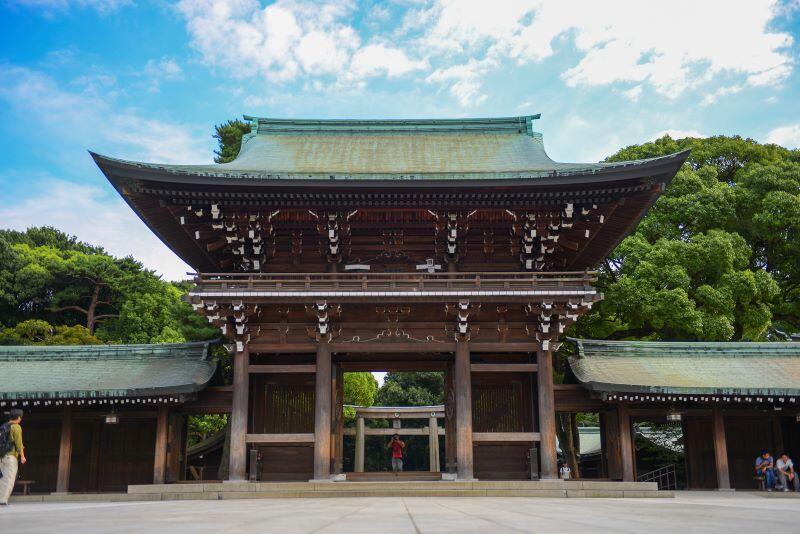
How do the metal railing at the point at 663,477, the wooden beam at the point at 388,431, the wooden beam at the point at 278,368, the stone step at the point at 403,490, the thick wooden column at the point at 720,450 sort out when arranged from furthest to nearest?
the wooden beam at the point at 388,431, the metal railing at the point at 663,477, the thick wooden column at the point at 720,450, the wooden beam at the point at 278,368, the stone step at the point at 403,490

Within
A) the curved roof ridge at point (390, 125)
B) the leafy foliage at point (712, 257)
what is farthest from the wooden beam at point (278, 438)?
the leafy foliage at point (712, 257)

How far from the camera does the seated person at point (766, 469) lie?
19.1 metres

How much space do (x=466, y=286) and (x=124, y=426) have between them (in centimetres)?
1167

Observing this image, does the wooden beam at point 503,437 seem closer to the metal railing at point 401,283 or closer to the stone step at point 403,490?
the stone step at point 403,490

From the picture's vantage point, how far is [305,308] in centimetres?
1875

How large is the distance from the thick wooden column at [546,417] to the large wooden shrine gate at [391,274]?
39mm

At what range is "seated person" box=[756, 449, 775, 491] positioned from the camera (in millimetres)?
19062

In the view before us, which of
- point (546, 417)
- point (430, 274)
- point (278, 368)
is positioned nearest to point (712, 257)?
point (546, 417)

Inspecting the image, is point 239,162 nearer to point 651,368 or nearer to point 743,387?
point 651,368

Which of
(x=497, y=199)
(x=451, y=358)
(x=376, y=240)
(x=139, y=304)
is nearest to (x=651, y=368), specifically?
(x=451, y=358)

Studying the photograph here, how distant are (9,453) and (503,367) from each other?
1226 cm

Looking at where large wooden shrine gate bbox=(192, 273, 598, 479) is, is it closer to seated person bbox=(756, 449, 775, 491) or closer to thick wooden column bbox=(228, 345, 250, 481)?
thick wooden column bbox=(228, 345, 250, 481)

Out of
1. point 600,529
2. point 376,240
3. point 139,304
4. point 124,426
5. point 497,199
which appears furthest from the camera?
point 139,304

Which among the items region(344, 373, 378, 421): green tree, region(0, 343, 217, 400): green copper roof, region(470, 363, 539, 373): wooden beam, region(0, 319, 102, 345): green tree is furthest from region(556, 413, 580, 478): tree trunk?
region(0, 319, 102, 345): green tree
